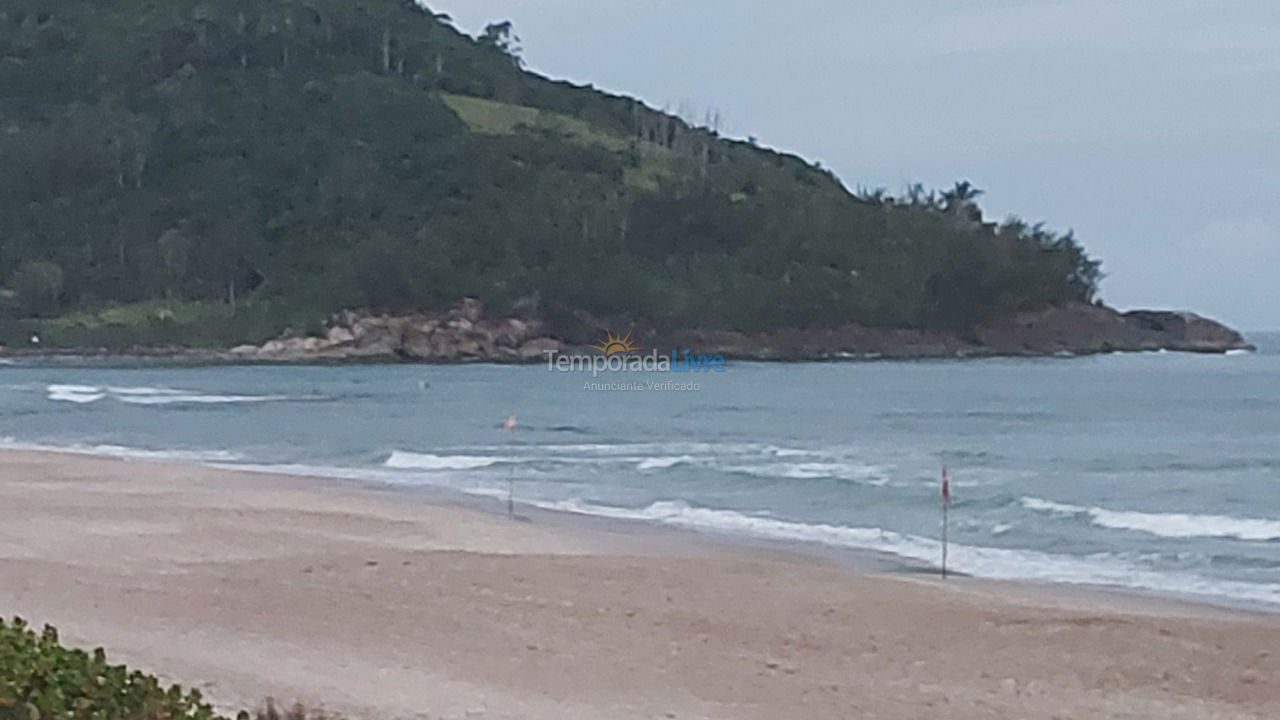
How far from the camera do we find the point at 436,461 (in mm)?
32562

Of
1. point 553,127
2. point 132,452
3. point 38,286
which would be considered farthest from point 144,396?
point 553,127

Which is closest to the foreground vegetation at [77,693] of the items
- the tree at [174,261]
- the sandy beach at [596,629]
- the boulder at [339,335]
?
the sandy beach at [596,629]

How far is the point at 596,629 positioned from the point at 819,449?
79.2 ft

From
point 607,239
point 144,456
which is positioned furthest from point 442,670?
point 607,239

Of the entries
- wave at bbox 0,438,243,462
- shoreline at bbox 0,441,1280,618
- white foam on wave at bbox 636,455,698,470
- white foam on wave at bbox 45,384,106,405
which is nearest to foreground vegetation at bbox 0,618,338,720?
shoreline at bbox 0,441,1280,618

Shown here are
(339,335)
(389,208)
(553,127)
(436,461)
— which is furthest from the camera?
(553,127)

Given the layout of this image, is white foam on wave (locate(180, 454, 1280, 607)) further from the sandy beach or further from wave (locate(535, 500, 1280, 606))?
the sandy beach

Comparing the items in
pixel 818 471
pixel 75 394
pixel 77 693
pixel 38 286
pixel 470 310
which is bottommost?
pixel 75 394

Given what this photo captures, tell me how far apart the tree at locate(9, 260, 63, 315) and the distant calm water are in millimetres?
23435

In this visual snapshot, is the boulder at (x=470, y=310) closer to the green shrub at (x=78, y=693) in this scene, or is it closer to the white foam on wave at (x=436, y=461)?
the white foam on wave at (x=436, y=461)

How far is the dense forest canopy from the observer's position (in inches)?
3807

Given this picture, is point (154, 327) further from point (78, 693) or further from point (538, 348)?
point (78, 693)

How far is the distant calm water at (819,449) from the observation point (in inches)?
818

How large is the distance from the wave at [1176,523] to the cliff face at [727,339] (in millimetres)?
68255
